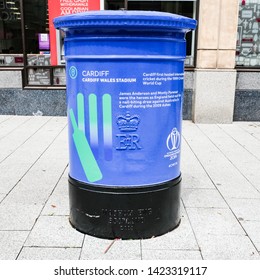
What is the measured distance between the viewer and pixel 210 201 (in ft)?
13.4

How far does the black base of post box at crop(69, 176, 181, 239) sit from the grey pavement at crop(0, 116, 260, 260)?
0.29ft

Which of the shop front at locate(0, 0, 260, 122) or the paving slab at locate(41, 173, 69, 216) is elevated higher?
the shop front at locate(0, 0, 260, 122)

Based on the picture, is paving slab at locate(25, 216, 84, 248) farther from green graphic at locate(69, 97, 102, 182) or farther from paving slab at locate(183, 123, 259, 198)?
paving slab at locate(183, 123, 259, 198)

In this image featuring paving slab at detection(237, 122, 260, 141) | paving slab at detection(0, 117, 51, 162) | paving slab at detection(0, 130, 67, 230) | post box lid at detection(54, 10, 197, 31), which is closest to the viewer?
post box lid at detection(54, 10, 197, 31)

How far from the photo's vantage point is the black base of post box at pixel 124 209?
3127mm

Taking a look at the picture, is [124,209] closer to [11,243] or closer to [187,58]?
[11,243]

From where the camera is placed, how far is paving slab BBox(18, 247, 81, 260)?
9.64 ft

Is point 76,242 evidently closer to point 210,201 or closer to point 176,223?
point 176,223

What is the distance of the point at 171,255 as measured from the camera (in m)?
2.98

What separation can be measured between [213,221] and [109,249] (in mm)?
1114

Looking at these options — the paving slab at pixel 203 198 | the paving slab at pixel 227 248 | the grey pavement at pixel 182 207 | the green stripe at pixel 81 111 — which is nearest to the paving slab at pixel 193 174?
the grey pavement at pixel 182 207

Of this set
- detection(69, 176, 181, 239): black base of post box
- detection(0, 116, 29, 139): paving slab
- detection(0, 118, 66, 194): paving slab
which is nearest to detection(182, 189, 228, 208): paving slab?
detection(69, 176, 181, 239): black base of post box

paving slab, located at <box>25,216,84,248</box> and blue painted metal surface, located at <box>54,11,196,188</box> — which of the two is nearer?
blue painted metal surface, located at <box>54,11,196,188</box>
